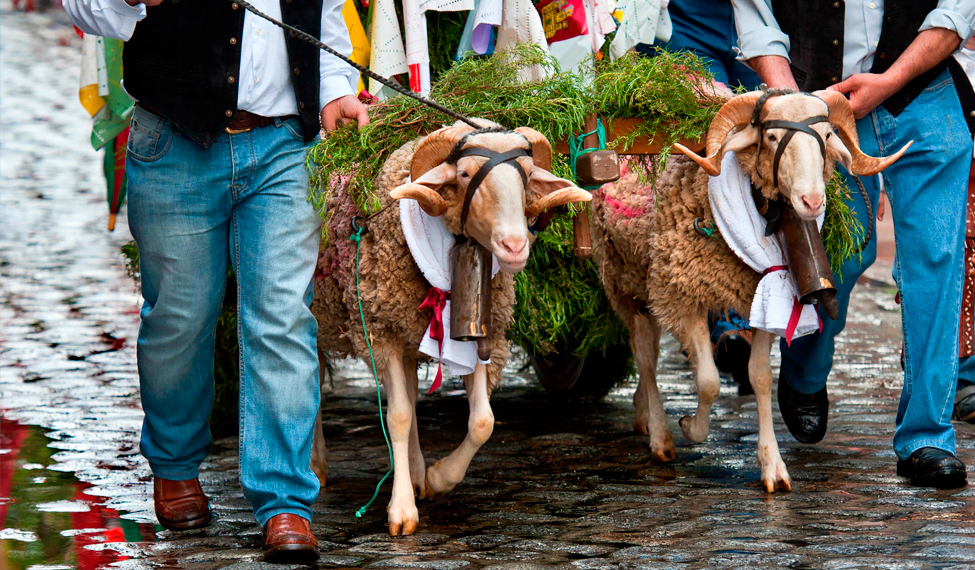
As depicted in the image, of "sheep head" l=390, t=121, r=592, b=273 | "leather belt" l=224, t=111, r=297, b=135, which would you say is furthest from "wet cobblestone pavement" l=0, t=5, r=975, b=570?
"leather belt" l=224, t=111, r=297, b=135

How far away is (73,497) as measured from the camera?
485cm

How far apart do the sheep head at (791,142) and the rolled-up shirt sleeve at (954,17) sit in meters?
0.51

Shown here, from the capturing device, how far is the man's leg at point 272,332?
4023 mm

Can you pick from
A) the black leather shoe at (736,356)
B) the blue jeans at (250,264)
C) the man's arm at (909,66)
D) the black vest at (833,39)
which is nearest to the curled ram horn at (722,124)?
the man's arm at (909,66)

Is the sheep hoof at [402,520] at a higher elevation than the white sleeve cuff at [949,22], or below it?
below

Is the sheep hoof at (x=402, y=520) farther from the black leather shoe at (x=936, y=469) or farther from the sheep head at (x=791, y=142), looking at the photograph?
the black leather shoe at (x=936, y=469)

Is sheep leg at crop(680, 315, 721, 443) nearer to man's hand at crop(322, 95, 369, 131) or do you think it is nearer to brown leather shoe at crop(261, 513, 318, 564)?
man's hand at crop(322, 95, 369, 131)

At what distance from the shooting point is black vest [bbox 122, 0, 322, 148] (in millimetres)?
3963

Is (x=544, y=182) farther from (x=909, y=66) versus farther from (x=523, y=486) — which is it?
(x=909, y=66)

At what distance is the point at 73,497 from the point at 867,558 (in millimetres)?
3120

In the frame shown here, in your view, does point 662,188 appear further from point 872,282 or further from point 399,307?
point 872,282

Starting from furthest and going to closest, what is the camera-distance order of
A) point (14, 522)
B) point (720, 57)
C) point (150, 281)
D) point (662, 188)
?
point (720, 57) → point (662, 188) → point (14, 522) → point (150, 281)

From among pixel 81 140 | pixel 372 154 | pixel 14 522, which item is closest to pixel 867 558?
pixel 372 154

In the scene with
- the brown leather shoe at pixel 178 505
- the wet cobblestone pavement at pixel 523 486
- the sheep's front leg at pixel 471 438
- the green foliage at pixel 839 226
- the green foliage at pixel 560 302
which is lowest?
the wet cobblestone pavement at pixel 523 486
